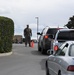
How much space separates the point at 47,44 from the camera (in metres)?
23.3

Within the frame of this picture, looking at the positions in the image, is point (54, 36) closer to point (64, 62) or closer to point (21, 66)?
point (21, 66)

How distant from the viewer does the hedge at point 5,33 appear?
70.8ft

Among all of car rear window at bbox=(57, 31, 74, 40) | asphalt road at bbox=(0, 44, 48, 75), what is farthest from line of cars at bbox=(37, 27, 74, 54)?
asphalt road at bbox=(0, 44, 48, 75)

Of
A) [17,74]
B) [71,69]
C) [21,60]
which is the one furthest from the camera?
[21,60]

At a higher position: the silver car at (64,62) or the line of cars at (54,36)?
the line of cars at (54,36)

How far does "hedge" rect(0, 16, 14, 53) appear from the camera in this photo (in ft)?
70.8

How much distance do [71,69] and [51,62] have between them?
8.79 feet

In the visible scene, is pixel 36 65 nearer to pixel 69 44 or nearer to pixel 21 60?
pixel 21 60

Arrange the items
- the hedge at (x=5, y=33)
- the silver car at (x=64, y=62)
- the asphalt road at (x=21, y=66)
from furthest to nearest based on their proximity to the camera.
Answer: the hedge at (x=5, y=33)
the asphalt road at (x=21, y=66)
the silver car at (x=64, y=62)

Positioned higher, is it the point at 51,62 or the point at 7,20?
the point at 7,20

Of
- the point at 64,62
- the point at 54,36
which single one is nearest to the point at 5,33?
the point at 54,36

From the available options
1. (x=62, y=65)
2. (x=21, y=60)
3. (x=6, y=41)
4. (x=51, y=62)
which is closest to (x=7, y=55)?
(x=6, y=41)

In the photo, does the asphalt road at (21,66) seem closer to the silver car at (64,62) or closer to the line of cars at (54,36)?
the line of cars at (54,36)

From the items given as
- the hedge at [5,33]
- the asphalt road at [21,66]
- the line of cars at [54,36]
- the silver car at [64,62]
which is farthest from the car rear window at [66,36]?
the silver car at [64,62]
